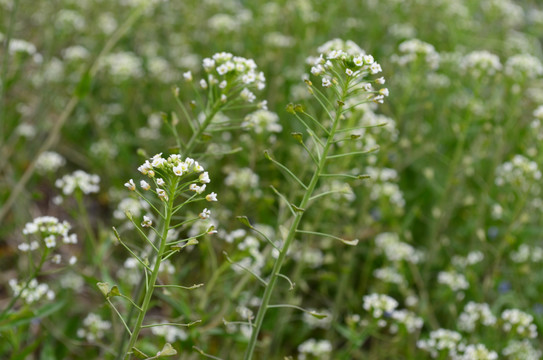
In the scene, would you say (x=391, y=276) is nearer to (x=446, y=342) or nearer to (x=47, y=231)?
(x=446, y=342)

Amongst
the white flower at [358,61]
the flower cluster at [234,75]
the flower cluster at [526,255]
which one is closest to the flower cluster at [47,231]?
the flower cluster at [234,75]

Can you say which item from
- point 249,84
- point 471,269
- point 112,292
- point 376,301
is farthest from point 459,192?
point 112,292

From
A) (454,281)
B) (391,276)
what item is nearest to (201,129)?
(391,276)

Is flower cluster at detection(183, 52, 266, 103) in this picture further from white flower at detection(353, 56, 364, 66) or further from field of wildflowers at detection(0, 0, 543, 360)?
white flower at detection(353, 56, 364, 66)

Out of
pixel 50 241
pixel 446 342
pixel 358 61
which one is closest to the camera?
pixel 358 61

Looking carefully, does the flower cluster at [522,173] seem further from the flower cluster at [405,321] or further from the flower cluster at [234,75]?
the flower cluster at [234,75]

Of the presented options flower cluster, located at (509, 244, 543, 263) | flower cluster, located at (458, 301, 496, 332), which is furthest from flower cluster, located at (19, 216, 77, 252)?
flower cluster, located at (509, 244, 543, 263)

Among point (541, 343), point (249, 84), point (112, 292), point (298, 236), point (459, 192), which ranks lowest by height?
point (541, 343)

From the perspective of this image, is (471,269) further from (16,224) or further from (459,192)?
(16,224)
